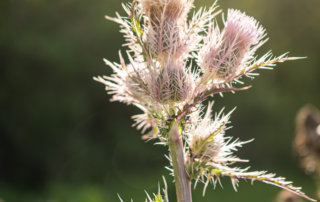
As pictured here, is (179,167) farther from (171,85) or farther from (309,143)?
(309,143)

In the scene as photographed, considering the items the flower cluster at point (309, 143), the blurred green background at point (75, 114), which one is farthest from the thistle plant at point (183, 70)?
the blurred green background at point (75, 114)

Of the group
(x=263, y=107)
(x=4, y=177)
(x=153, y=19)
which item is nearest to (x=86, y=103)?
(x=4, y=177)

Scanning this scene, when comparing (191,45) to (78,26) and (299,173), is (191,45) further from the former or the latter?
(299,173)

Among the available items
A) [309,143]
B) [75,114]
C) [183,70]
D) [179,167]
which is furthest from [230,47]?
[75,114]

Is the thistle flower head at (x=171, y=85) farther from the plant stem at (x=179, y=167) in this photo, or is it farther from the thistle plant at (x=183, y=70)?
the plant stem at (x=179, y=167)

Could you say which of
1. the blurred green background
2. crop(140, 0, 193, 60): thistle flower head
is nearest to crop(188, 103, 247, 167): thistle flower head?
crop(140, 0, 193, 60): thistle flower head
